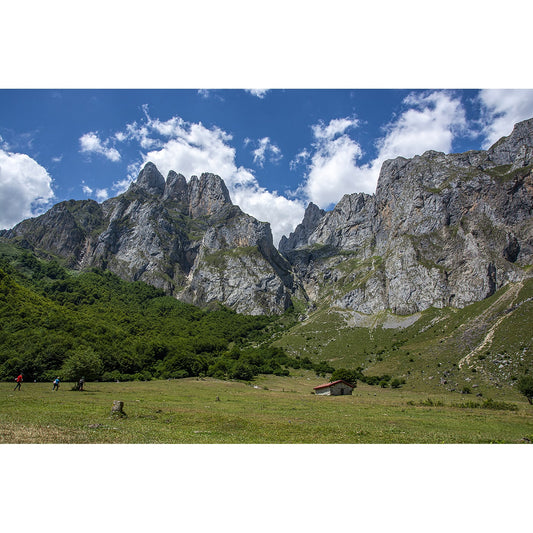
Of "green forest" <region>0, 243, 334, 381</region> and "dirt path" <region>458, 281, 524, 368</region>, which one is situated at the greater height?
"dirt path" <region>458, 281, 524, 368</region>

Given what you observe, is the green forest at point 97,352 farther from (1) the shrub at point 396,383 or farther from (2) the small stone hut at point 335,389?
(1) the shrub at point 396,383

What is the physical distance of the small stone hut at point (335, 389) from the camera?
59.5 meters

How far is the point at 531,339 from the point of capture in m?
76.1

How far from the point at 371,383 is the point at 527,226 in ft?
403

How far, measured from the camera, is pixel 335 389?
60.0 metres

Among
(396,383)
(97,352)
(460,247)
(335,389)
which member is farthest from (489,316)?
(97,352)

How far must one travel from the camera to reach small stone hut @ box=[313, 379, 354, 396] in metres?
59.5

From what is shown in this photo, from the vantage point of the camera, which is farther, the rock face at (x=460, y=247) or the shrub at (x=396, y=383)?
the rock face at (x=460, y=247)

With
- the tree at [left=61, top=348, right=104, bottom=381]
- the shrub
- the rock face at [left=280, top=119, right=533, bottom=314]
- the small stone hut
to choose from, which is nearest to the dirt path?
the shrub

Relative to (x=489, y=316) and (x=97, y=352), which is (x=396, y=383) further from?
(x=97, y=352)

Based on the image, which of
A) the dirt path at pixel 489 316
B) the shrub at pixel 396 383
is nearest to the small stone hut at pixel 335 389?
the shrub at pixel 396 383

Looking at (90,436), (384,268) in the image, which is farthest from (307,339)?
(90,436)

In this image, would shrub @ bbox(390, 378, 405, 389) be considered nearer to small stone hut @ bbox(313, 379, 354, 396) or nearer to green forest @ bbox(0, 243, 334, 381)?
small stone hut @ bbox(313, 379, 354, 396)

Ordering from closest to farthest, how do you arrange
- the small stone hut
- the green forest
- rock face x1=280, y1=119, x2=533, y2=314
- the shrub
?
the green forest
the small stone hut
the shrub
rock face x1=280, y1=119, x2=533, y2=314
